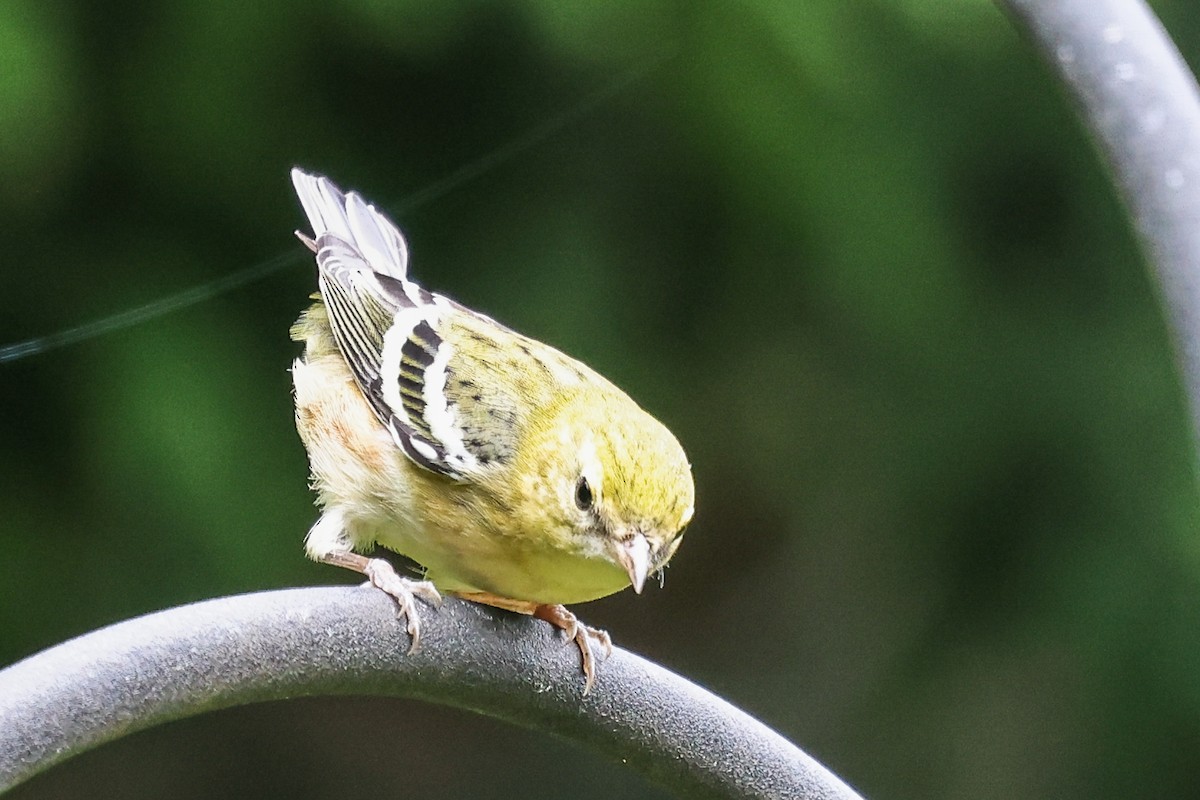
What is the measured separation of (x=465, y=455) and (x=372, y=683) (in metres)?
0.71

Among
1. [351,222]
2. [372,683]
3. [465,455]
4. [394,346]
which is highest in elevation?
[351,222]

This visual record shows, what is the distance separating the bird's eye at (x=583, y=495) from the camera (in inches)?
79.6

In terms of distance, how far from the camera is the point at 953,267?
336 cm

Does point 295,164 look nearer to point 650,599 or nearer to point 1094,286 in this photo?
point 650,599

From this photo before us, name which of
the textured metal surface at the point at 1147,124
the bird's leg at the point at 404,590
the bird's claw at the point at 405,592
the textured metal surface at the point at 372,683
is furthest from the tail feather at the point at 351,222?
the textured metal surface at the point at 1147,124

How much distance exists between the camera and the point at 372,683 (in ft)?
5.09

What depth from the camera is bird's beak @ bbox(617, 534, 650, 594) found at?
190cm

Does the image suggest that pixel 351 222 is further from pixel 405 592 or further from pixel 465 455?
pixel 405 592

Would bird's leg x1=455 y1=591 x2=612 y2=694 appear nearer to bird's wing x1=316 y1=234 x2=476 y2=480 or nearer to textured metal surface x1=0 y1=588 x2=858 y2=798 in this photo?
textured metal surface x1=0 y1=588 x2=858 y2=798

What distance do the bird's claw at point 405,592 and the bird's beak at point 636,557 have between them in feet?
0.87

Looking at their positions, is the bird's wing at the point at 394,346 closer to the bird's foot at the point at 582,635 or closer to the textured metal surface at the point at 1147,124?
the bird's foot at the point at 582,635

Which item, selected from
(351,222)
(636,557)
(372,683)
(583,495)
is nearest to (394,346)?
(351,222)

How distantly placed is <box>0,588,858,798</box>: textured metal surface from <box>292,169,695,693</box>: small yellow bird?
0.05 meters

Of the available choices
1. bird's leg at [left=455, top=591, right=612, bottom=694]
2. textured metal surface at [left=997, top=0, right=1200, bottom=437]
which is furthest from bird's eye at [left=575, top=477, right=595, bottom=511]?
textured metal surface at [left=997, top=0, right=1200, bottom=437]
